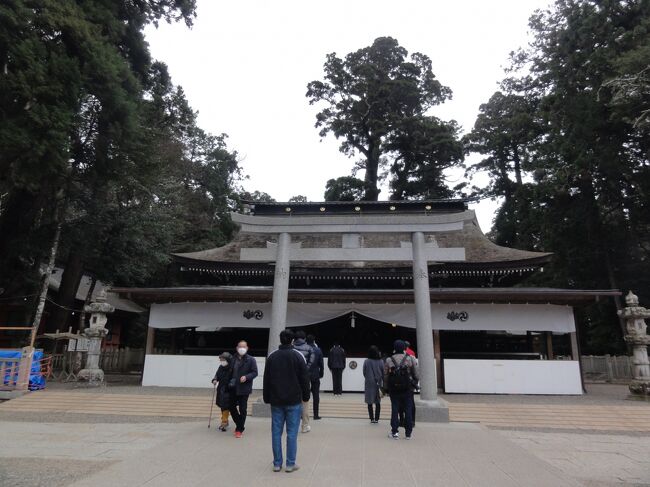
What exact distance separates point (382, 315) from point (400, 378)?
691 cm

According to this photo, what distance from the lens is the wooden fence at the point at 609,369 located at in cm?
1764

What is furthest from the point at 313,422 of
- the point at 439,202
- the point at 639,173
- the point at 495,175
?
the point at 495,175

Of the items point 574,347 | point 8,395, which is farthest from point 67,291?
point 574,347

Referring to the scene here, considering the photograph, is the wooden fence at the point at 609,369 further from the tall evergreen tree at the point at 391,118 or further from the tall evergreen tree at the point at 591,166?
the tall evergreen tree at the point at 391,118

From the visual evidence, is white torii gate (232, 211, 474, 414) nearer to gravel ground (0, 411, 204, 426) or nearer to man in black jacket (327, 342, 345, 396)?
man in black jacket (327, 342, 345, 396)

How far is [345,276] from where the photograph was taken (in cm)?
1472

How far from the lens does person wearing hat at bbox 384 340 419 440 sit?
619cm

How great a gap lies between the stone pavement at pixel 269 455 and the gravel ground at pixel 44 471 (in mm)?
51

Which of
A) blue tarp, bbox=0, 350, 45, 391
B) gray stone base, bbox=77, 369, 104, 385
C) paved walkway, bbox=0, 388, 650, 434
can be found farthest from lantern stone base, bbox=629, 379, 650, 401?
blue tarp, bbox=0, 350, 45, 391

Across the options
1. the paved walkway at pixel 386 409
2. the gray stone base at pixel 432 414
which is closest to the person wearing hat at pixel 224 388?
the paved walkway at pixel 386 409

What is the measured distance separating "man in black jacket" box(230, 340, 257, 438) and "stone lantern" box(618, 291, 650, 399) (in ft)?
36.8

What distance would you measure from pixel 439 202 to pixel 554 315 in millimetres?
7143

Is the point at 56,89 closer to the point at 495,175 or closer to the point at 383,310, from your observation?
the point at 383,310

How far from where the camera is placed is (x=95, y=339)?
13078mm
